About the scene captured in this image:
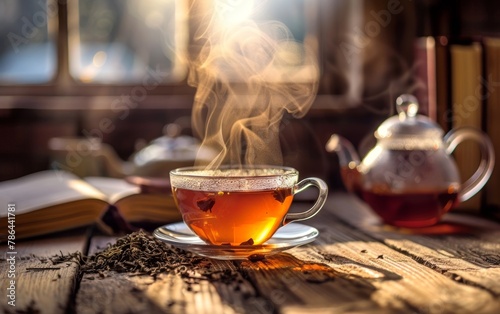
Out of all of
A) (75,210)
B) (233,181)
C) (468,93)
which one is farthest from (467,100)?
(75,210)

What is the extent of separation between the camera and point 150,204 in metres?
1.47

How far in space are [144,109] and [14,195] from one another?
1059 mm

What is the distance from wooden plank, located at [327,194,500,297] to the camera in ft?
3.29

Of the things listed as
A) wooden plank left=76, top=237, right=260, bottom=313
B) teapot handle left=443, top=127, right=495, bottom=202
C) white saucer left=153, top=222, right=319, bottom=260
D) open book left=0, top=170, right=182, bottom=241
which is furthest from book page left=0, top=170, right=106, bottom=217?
teapot handle left=443, top=127, right=495, bottom=202

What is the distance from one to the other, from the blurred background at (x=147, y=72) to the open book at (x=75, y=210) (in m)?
0.73

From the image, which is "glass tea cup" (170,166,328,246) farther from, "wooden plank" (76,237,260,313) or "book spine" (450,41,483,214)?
"book spine" (450,41,483,214)

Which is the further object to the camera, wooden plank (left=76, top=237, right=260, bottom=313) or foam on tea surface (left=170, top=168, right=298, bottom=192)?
foam on tea surface (left=170, top=168, right=298, bottom=192)

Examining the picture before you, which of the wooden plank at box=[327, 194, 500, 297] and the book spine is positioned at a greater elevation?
the book spine

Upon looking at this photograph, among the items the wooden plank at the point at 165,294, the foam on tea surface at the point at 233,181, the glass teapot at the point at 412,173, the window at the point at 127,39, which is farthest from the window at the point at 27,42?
the wooden plank at the point at 165,294

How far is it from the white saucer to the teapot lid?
0.36 metres

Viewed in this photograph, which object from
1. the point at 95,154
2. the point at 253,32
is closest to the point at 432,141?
the point at 95,154

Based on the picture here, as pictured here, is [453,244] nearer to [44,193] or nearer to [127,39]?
[44,193]

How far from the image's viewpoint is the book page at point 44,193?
1.41m

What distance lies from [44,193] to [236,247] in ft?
2.05
